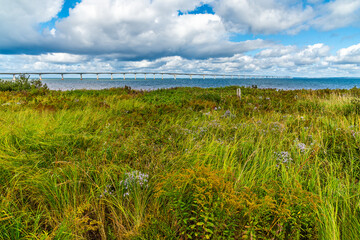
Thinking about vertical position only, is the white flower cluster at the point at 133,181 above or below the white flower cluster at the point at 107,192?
above

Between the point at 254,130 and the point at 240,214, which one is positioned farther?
the point at 254,130

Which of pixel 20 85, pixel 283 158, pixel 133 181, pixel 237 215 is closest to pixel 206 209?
pixel 237 215

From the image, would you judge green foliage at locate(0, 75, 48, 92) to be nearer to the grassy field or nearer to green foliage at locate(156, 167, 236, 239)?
the grassy field

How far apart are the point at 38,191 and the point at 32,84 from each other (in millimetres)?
18761

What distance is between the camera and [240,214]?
6.61 feet

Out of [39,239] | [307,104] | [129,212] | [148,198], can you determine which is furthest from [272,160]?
[307,104]

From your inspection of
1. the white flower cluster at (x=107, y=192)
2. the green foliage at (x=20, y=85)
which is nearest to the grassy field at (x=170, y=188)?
the white flower cluster at (x=107, y=192)

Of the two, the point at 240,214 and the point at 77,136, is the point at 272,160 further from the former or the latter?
the point at 77,136

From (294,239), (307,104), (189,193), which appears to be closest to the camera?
(294,239)

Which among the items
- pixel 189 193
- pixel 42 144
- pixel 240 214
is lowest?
pixel 240 214

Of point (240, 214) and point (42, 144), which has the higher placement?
point (42, 144)

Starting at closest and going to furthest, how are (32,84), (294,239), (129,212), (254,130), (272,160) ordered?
(294,239) → (129,212) → (272,160) → (254,130) → (32,84)

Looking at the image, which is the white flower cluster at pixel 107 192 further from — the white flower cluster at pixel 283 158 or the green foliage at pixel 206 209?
the white flower cluster at pixel 283 158

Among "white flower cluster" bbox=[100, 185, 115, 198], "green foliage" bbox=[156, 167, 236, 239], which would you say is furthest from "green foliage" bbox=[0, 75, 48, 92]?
"green foliage" bbox=[156, 167, 236, 239]
